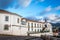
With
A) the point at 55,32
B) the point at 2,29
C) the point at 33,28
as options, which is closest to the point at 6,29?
the point at 2,29

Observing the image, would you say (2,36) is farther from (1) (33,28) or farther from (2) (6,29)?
(1) (33,28)

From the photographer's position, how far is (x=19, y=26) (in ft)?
13.0

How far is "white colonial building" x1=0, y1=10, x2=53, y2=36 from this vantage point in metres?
3.78

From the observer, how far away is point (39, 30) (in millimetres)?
3826

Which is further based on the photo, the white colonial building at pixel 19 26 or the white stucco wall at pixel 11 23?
the white stucco wall at pixel 11 23

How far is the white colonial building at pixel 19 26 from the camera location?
12.4 feet

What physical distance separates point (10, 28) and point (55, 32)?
1.28m

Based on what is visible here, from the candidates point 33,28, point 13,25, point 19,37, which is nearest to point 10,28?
point 13,25

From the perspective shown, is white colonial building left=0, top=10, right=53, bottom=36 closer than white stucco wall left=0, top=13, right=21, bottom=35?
Yes

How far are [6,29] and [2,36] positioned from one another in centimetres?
24

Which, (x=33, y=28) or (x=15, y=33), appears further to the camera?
(x=15, y=33)

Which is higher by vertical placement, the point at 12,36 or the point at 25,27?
the point at 25,27

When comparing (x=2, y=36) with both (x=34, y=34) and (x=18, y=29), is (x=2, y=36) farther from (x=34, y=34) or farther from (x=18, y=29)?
(x=34, y=34)

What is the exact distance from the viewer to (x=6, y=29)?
3898 mm
